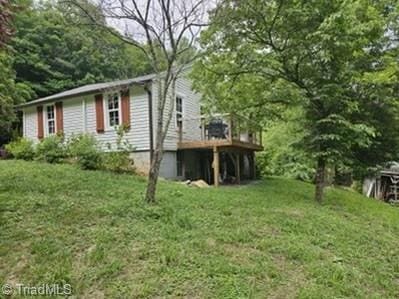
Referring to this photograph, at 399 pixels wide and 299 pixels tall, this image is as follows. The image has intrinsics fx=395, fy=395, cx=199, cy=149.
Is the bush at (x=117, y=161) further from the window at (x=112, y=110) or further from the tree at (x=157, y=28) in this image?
the tree at (x=157, y=28)

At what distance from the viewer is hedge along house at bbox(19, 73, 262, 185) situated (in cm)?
1381

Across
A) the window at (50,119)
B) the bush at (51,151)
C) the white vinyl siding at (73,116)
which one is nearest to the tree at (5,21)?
the bush at (51,151)

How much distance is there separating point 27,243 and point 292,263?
143 inches

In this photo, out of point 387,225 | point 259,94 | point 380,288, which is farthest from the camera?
point 259,94

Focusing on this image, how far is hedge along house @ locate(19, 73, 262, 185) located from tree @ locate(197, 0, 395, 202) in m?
2.49

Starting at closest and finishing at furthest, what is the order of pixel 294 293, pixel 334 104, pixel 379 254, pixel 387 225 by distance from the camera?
pixel 294 293 < pixel 379 254 < pixel 387 225 < pixel 334 104

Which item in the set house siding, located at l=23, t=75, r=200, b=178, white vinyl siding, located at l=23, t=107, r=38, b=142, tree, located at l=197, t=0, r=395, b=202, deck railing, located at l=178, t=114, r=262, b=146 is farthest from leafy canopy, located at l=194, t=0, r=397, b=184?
white vinyl siding, located at l=23, t=107, r=38, b=142

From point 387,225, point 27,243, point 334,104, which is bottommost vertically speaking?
point 387,225

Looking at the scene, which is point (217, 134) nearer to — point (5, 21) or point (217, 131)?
point (217, 131)

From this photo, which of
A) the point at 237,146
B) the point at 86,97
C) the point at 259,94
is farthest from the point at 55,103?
the point at 259,94

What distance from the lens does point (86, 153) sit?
1201 centimetres

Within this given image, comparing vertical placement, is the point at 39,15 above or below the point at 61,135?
above

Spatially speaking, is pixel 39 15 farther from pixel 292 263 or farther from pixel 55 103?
pixel 292 263

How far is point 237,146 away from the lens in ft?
46.1
